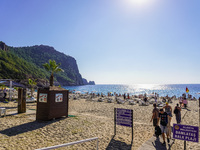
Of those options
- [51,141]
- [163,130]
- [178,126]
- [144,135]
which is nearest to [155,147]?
[163,130]

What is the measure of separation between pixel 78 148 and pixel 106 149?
1.14 m

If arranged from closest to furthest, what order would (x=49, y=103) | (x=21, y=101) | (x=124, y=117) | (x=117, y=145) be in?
1. (x=117, y=145)
2. (x=124, y=117)
3. (x=49, y=103)
4. (x=21, y=101)

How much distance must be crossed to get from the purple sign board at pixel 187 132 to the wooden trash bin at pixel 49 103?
7.96 metres

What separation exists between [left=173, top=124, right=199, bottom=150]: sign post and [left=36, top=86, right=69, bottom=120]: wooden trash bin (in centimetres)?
796

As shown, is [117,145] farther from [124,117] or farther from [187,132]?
[187,132]

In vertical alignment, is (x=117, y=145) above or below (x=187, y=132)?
below

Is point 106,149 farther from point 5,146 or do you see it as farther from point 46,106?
point 46,106

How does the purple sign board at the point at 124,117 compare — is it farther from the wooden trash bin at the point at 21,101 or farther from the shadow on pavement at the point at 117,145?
the wooden trash bin at the point at 21,101

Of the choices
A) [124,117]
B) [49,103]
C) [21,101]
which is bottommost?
[124,117]

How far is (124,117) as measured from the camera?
→ 704cm

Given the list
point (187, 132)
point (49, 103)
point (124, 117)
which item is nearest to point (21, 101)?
point (49, 103)

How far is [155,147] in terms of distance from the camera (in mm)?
5547

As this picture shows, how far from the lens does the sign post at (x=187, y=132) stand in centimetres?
457

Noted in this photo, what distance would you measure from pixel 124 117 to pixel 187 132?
295 centimetres
